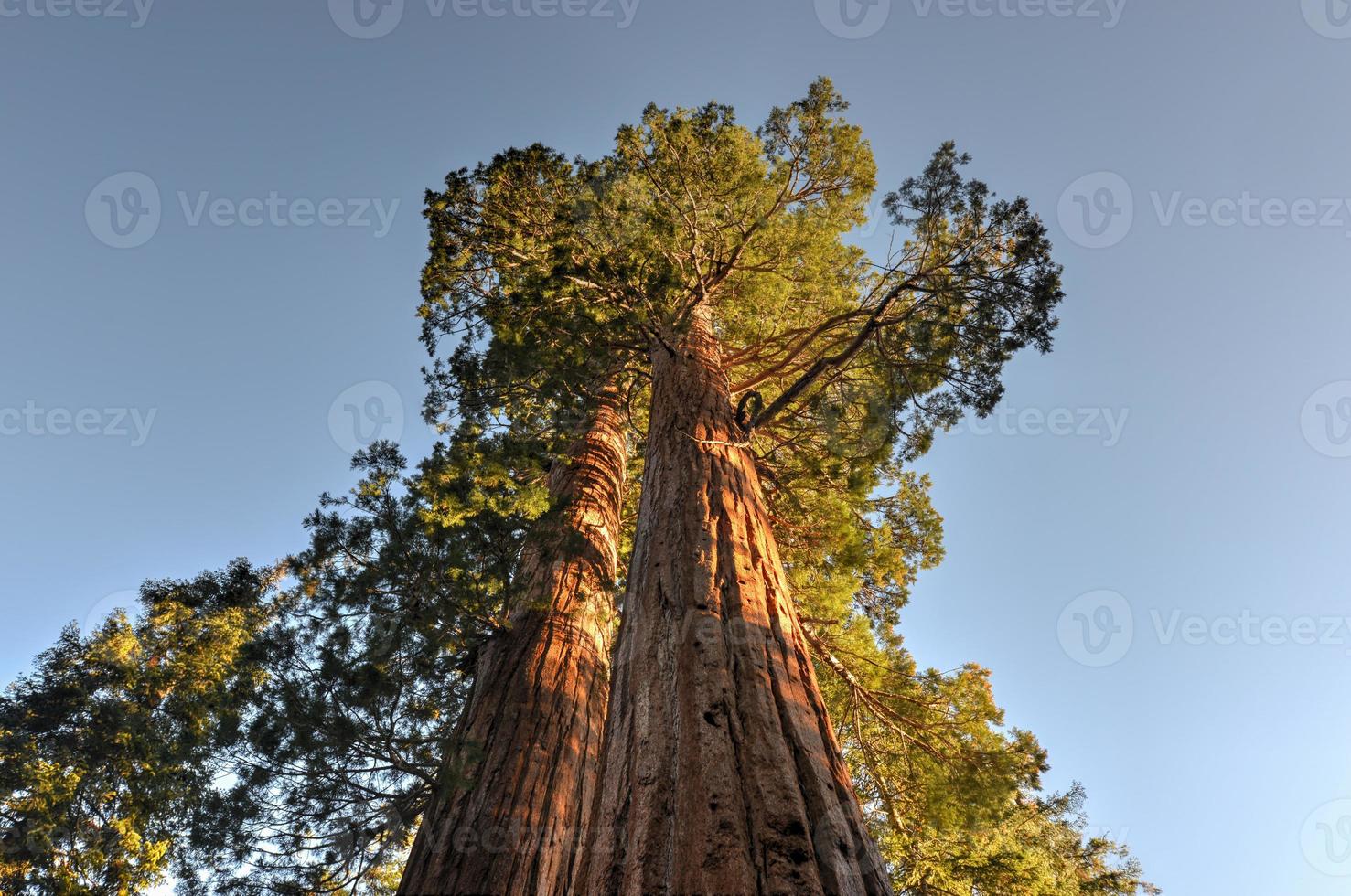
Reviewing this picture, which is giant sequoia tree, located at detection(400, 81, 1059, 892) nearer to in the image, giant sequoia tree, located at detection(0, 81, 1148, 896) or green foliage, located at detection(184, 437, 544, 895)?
giant sequoia tree, located at detection(0, 81, 1148, 896)

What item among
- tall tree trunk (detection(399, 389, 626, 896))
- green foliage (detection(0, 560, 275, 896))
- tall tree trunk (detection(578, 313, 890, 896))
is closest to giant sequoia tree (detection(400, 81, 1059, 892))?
tall tree trunk (detection(578, 313, 890, 896))

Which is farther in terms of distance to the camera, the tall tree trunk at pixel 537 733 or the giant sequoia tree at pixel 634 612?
the tall tree trunk at pixel 537 733

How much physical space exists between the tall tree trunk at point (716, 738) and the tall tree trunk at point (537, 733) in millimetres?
1545

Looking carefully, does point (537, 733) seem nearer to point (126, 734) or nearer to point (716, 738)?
point (716, 738)

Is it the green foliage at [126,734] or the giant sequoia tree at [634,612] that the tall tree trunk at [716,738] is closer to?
the giant sequoia tree at [634,612]

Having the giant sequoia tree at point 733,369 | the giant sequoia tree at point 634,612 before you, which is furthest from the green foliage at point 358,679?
the giant sequoia tree at point 733,369

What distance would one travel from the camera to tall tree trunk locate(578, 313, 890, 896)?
1.83m

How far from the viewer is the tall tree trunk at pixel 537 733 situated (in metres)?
3.55

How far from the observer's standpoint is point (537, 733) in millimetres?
4297

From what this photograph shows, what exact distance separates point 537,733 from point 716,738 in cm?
252

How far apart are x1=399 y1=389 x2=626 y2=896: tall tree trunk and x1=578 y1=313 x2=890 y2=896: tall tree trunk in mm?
1545

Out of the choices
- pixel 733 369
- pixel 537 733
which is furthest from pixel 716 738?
A: pixel 733 369

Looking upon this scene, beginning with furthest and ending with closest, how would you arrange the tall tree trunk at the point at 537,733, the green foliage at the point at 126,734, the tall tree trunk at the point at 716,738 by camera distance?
1. the green foliage at the point at 126,734
2. the tall tree trunk at the point at 537,733
3. the tall tree trunk at the point at 716,738

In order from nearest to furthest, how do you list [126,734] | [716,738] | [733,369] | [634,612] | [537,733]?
[716,738] → [634,612] → [537,733] → [126,734] → [733,369]
